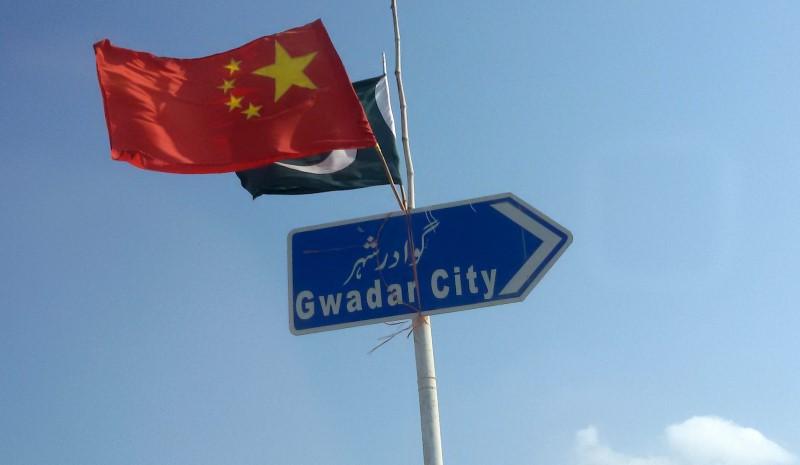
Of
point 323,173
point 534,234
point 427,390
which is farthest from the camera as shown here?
point 323,173

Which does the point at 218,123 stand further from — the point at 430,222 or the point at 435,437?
the point at 435,437

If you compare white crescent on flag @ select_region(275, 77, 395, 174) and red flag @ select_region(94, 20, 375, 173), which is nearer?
red flag @ select_region(94, 20, 375, 173)

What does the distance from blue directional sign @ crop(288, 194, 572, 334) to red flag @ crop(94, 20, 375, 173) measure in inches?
34.0

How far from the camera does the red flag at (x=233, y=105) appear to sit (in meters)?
5.67

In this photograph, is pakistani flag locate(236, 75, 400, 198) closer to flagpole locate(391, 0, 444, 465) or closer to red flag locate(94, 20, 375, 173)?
red flag locate(94, 20, 375, 173)

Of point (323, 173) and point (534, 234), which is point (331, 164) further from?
point (534, 234)

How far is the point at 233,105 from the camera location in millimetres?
6074

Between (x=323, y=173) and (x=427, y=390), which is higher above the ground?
(x=323, y=173)

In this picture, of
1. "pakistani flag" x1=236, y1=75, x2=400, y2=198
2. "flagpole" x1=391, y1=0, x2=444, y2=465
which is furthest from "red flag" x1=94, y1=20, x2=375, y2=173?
"flagpole" x1=391, y1=0, x2=444, y2=465

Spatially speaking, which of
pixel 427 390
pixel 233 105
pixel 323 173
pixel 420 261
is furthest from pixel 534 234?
pixel 233 105

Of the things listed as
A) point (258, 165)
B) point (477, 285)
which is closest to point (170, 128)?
point (258, 165)

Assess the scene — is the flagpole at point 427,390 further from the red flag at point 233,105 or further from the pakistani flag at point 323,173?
the red flag at point 233,105

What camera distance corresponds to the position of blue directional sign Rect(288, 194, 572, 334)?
4.64 metres

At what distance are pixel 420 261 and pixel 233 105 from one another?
88.3 inches
